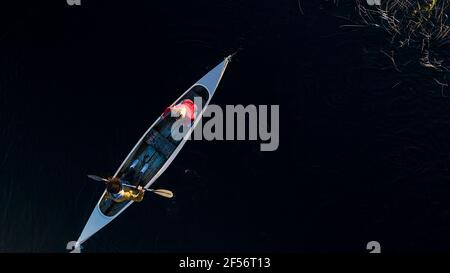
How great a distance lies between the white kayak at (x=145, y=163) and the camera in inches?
1144

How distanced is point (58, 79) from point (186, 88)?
872cm

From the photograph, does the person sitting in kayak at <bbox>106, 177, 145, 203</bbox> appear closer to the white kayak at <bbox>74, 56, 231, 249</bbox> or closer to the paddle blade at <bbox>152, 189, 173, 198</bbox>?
the white kayak at <bbox>74, 56, 231, 249</bbox>

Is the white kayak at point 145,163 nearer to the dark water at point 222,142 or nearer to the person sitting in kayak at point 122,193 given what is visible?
the person sitting in kayak at point 122,193

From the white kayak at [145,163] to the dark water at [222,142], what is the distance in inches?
29.3

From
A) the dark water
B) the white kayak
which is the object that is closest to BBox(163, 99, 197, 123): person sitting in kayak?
the white kayak

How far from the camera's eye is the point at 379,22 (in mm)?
30984

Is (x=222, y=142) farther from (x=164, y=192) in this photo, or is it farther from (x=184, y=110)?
(x=164, y=192)

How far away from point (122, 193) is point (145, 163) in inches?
89.9

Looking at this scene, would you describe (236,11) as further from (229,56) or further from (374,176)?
(374,176)

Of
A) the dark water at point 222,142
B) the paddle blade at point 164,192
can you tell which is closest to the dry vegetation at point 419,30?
the dark water at point 222,142

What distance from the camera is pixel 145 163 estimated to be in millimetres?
29234

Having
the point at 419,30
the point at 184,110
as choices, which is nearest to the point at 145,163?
the point at 184,110

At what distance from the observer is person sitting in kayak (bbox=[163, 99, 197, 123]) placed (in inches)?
1167
